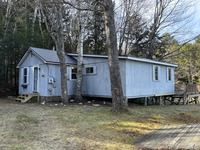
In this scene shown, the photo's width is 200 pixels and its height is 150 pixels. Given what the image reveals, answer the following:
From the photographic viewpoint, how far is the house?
34.6 feet

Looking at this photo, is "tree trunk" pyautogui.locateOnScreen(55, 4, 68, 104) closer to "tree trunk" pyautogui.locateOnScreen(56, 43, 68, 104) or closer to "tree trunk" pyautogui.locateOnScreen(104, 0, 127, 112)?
"tree trunk" pyautogui.locateOnScreen(56, 43, 68, 104)

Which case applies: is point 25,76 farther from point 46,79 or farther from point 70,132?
point 70,132

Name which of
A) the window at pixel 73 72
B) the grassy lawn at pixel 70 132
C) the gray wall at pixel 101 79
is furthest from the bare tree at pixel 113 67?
the window at pixel 73 72

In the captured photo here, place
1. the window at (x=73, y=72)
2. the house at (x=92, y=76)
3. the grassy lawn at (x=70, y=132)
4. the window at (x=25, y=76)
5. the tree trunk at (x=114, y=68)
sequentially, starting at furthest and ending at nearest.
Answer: the window at (x=25, y=76) < the window at (x=73, y=72) < the house at (x=92, y=76) < the tree trunk at (x=114, y=68) < the grassy lawn at (x=70, y=132)

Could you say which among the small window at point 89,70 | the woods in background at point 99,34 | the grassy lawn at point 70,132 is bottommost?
the grassy lawn at point 70,132

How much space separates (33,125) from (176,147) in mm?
4097

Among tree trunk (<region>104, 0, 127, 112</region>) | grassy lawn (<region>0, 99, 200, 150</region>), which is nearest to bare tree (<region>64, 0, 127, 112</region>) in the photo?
tree trunk (<region>104, 0, 127, 112</region>)

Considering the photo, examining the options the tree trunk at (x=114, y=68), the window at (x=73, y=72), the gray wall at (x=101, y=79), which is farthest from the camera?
the window at (x=73, y=72)

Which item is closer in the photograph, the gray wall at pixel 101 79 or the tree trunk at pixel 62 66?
the tree trunk at pixel 62 66

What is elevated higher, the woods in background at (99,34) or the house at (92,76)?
the woods in background at (99,34)

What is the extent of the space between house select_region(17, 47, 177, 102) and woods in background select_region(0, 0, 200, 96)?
130 inches

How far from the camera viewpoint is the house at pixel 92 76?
10.5 metres

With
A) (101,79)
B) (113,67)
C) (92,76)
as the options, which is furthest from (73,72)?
(113,67)

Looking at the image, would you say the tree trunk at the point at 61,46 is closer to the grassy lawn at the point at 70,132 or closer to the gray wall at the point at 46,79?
the gray wall at the point at 46,79
